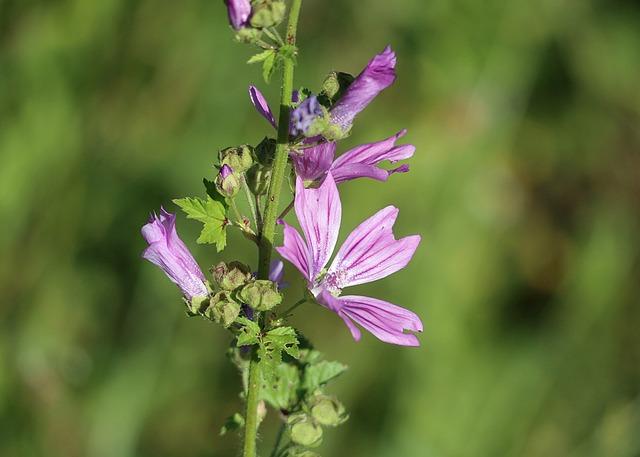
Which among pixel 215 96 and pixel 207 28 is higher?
pixel 207 28

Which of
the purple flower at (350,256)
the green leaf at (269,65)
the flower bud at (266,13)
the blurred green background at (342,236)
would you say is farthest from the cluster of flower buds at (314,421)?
the blurred green background at (342,236)

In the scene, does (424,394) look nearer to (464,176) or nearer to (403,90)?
(464,176)

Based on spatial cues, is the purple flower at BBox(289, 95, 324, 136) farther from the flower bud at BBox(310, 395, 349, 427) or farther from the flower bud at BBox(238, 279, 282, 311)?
the flower bud at BBox(310, 395, 349, 427)

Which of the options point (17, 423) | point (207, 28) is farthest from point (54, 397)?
point (207, 28)

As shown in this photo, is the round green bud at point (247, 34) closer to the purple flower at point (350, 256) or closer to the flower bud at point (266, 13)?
the flower bud at point (266, 13)

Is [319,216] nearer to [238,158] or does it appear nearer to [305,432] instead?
[238,158]

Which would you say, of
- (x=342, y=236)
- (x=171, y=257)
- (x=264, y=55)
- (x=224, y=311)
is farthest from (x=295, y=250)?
(x=342, y=236)
